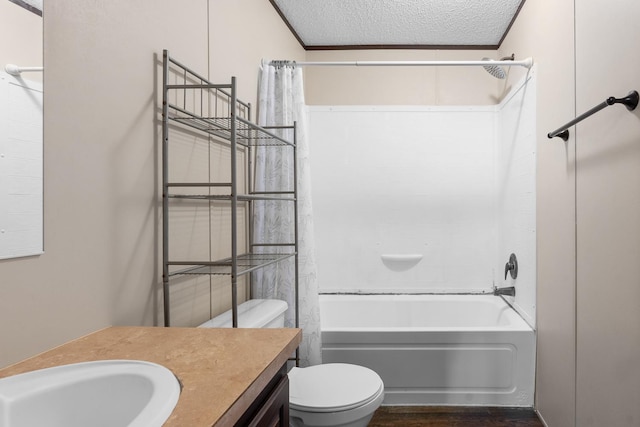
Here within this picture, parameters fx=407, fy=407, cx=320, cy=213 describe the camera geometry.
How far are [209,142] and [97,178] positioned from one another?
0.69 metres

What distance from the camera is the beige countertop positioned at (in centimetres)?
66

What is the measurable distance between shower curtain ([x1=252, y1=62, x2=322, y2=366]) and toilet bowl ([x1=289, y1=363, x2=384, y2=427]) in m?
0.52

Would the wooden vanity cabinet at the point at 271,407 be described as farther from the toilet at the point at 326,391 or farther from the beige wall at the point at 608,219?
the beige wall at the point at 608,219

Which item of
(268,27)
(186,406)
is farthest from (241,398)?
(268,27)

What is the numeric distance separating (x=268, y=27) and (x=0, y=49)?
1852 millimetres

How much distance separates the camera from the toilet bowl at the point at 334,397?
59.6 inches

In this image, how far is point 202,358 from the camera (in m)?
0.87

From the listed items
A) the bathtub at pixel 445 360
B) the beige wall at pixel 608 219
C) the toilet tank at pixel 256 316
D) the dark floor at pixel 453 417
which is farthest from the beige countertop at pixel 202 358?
the dark floor at pixel 453 417

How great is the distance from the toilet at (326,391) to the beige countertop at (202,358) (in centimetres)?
61

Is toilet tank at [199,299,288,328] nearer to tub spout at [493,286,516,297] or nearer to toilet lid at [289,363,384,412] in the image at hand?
toilet lid at [289,363,384,412]

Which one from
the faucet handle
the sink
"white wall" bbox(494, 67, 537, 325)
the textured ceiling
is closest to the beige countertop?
the sink

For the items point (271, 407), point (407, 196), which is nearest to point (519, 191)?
point (407, 196)

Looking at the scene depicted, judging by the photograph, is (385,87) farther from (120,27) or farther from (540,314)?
(120,27)

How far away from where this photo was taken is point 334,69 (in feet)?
10.3
